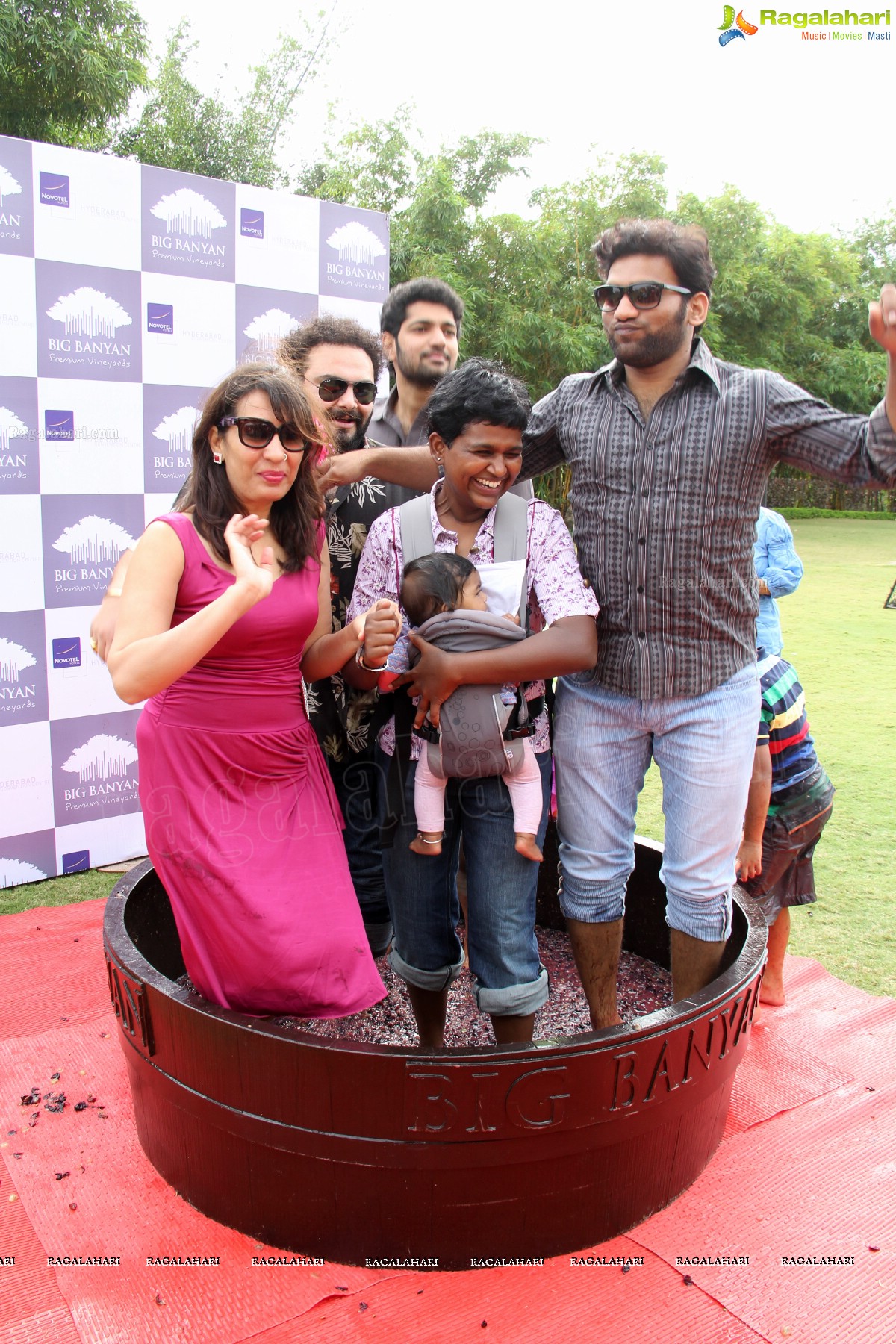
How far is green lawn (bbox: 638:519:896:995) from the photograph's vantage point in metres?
3.74

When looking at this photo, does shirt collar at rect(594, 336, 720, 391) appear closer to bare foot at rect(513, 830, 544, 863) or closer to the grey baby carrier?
the grey baby carrier

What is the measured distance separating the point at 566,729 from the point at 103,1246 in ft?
5.31

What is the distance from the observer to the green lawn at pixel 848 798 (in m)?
3.75

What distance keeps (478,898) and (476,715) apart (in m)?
0.47

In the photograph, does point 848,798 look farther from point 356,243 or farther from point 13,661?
point 13,661

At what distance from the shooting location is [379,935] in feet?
10.5

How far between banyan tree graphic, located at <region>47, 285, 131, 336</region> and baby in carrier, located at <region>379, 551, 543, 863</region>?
269cm

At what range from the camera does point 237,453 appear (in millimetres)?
2260

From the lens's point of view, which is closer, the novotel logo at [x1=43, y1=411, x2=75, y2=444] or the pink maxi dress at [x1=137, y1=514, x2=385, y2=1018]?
the pink maxi dress at [x1=137, y1=514, x2=385, y2=1018]

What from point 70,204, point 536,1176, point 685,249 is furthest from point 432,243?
point 536,1176

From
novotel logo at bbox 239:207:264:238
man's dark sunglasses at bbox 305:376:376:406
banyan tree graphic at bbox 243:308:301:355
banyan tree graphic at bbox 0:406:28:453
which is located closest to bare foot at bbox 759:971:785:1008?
man's dark sunglasses at bbox 305:376:376:406

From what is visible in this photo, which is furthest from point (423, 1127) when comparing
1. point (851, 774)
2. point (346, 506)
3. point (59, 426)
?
point (851, 774)

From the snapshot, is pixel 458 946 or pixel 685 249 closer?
pixel 685 249

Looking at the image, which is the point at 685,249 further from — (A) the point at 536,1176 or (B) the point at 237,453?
(A) the point at 536,1176
